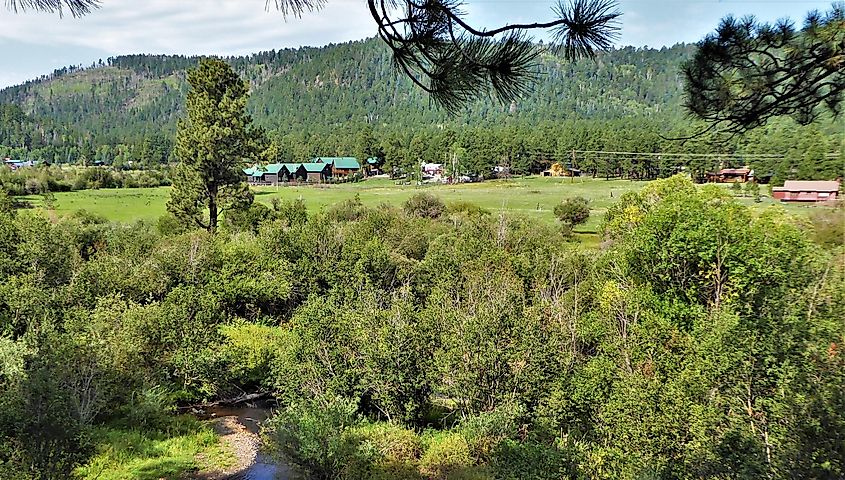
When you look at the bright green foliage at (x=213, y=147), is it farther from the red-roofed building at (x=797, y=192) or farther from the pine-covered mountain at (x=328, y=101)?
the pine-covered mountain at (x=328, y=101)

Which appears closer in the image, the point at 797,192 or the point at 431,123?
the point at 797,192

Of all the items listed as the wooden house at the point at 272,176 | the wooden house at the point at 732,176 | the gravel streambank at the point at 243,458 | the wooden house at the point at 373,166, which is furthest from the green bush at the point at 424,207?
the wooden house at the point at 373,166

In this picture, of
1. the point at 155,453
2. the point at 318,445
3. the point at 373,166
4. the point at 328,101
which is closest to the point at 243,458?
the point at 155,453

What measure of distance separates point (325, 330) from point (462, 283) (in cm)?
770

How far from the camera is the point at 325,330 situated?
17.1 meters

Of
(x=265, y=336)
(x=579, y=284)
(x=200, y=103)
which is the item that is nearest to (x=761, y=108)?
(x=579, y=284)

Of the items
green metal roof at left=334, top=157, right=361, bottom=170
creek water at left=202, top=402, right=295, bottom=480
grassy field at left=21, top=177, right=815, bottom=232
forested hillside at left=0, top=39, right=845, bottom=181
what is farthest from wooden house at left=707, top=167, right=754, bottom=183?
green metal roof at left=334, top=157, right=361, bottom=170

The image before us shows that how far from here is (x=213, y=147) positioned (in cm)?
2623

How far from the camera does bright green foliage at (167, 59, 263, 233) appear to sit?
2638 centimetres

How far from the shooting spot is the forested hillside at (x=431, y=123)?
4.91 meters

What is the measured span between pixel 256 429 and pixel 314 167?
60000 millimetres

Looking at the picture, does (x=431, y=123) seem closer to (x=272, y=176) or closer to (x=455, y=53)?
(x=272, y=176)

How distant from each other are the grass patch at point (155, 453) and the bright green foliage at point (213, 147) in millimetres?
12934

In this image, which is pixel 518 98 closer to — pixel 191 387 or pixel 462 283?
pixel 191 387
